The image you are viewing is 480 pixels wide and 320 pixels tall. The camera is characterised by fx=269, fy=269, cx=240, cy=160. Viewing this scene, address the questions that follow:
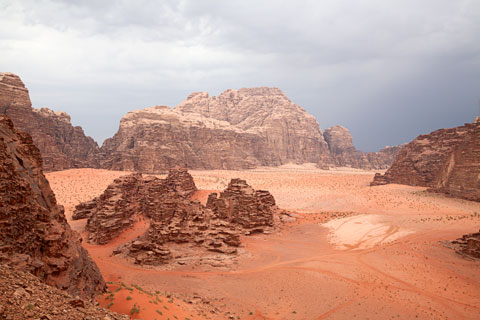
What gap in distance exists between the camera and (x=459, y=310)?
10.1m

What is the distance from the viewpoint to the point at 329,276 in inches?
533

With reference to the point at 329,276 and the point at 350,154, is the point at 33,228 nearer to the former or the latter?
the point at 329,276

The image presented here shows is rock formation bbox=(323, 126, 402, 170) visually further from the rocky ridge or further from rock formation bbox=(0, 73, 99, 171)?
rock formation bbox=(0, 73, 99, 171)

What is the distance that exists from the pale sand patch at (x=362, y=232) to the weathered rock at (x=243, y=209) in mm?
5613

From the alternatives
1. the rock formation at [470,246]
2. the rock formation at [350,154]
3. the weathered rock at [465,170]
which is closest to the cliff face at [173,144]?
the rock formation at [350,154]

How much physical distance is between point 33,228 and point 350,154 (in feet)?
370

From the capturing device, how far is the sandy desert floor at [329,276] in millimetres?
10273

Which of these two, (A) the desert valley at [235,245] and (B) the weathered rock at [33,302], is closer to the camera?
(B) the weathered rock at [33,302]

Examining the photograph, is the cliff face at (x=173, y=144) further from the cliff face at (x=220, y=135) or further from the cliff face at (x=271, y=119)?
the cliff face at (x=271, y=119)

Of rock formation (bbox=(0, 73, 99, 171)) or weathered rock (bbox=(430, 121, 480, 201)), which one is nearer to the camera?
weathered rock (bbox=(430, 121, 480, 201))

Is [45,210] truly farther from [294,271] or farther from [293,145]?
[293,145]

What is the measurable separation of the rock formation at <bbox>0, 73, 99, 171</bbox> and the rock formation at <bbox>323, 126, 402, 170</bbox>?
280ft

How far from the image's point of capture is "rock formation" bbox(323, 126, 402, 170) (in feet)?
323

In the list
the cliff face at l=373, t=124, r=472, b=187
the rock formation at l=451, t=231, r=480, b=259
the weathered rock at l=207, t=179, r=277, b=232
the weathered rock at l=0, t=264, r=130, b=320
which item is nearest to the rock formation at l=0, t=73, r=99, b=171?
the weathered rock at l=207, t=179, r=277, b=232
